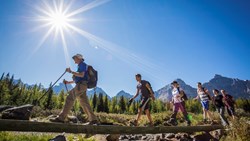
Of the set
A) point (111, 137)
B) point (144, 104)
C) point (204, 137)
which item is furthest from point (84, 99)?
point (204, 137)

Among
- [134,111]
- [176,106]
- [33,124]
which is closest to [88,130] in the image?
[33,124]

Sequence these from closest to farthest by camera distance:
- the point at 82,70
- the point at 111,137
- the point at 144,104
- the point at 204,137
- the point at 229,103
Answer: the point at 82,70
the point at 111,137
the point at 204,137
the point at 144,104
the point at 229,103

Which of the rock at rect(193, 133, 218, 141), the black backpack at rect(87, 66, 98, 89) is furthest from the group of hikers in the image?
the rock at rect(193, 133, 218, 141)

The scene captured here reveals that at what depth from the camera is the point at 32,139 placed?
7469 mm

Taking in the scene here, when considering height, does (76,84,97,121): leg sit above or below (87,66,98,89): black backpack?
below

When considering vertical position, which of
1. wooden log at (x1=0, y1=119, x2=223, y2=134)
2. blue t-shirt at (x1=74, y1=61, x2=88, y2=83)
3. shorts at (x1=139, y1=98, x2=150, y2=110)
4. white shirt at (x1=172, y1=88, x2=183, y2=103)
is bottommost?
wooden log at (x1=0, y1=119, x2=223, y2=134)

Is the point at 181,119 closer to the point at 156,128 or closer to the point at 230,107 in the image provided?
the point at 230,107

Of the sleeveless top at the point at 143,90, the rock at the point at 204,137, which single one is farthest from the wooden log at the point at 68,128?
the sleeveless top at the point at 143,90

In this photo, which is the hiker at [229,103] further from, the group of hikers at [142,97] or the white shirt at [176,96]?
the white shirt at [176,96]

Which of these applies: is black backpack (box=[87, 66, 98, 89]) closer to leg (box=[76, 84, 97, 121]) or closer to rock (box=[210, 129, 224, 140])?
leg (box=[76, 84, 97, 121])

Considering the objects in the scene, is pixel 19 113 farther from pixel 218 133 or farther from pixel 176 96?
pixel 218 133

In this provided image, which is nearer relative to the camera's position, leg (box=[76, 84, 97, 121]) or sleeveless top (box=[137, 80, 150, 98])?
leg (box=[76, 84, 97, 121])

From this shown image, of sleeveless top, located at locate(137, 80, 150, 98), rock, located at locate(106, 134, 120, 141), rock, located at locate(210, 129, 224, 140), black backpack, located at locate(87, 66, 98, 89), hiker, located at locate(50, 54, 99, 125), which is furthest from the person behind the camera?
sleeveless top, located at locate(137, 80, 150, 98)

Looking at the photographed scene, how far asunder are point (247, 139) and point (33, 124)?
6.97 meters
